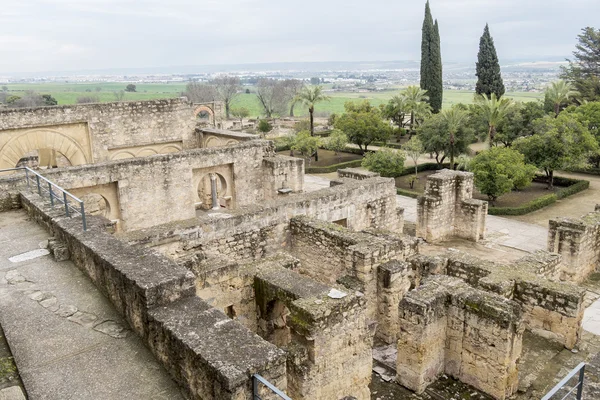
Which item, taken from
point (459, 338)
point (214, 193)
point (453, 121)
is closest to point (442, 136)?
point (453, 121)

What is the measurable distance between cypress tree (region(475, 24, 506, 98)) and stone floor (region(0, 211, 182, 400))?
4557cm

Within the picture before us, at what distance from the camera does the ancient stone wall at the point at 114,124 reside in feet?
56.5

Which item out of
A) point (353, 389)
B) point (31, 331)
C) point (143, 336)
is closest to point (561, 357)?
point (353, 389)

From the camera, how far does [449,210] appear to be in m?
18.3

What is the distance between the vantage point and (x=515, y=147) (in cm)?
2700

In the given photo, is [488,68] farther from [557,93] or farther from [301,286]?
[301,286]

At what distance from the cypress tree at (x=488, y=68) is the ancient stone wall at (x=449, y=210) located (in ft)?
102

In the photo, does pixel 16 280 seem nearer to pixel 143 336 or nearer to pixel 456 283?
pixel 143 336

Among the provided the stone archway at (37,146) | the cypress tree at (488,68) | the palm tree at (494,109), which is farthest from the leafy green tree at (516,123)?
the stone archway at (37,146)

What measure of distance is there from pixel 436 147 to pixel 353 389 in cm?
2353

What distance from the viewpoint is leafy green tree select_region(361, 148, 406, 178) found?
27612mm

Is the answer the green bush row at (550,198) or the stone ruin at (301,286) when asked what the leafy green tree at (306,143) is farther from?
the stone ruin at (301,286)

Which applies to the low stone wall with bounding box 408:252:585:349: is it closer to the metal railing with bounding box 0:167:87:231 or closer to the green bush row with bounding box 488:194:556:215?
the metal railing with bounding box 0:167:87:231

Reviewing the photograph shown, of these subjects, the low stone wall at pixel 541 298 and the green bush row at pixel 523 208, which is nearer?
the low stone wall at pixel 541 298
